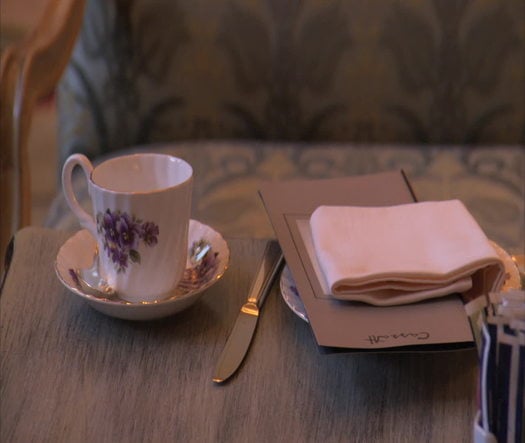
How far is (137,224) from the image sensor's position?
554mm

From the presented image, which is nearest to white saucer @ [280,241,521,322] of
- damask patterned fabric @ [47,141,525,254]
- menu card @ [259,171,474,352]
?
menu card @ [259,171,474,352]

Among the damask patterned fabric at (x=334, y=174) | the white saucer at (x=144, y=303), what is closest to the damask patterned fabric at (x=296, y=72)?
the damask patterned fabric at (x=334, y=174)

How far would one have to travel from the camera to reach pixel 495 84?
123 centimetres

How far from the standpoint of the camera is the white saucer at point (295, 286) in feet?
1.87

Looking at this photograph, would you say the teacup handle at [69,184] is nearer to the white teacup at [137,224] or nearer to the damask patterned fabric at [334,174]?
the white teacup at [137,224]

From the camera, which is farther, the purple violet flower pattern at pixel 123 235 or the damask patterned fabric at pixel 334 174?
the damask patterned fabric at pixel 334 174

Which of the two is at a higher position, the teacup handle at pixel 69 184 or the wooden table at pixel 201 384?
the teacup handle at pixel 69 184

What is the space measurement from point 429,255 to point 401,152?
671 millimetres

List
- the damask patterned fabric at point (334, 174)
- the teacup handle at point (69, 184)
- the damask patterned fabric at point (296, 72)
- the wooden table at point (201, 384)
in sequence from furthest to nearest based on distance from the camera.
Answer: the damask patterned fabric at point (296, 72) < the damask patterned fabric at point (334, 174) < the teacup handle at point (69, 184) < the wooden table at point (201, 384)

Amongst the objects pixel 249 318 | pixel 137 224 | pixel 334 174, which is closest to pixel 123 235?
pixel 137 224

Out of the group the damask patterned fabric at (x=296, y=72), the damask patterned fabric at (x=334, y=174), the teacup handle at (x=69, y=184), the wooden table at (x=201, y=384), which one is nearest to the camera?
the wooden table at (x=201, y=384)

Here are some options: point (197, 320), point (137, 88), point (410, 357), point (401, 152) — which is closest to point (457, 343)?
point (410, 357)

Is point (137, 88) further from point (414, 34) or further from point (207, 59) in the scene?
point (414, 34)

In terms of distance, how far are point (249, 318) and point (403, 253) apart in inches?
5.0
